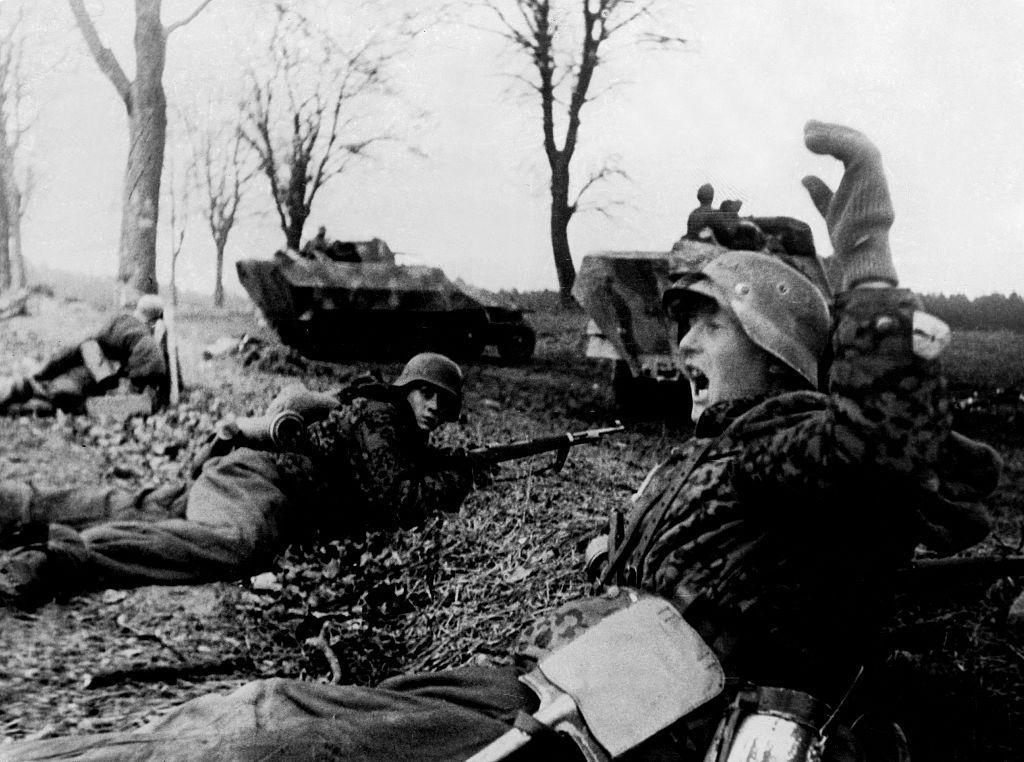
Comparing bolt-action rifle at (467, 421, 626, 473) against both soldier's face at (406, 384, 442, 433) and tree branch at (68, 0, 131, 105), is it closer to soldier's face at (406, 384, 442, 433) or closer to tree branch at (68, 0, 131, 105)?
soldier's face at (406, 384, 442, 433)

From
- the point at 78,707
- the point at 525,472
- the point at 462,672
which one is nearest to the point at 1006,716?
the point at 462,672

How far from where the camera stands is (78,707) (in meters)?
3.08

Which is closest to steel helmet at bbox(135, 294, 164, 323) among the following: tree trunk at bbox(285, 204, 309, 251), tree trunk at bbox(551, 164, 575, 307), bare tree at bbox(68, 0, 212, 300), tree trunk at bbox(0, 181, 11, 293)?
bare tree at bbox(68, 0, 212, 300)

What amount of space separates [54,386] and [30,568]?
501 centimetres

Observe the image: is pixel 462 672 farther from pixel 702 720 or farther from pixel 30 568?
pixel 30 568

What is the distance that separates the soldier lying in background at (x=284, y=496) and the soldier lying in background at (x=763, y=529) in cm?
269

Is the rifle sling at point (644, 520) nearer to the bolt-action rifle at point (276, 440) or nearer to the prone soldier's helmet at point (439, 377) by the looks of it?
the prone soldier's helmet at point (439, 377)

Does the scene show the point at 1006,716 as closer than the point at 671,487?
No

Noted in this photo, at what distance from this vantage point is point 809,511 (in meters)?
1.78

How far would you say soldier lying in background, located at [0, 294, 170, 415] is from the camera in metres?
8.23

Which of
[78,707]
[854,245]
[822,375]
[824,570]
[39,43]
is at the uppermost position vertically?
[39,43]

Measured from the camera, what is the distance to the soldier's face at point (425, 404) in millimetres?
4883

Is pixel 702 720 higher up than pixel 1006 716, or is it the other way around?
pixel 702 720

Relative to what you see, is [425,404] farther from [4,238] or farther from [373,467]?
[4,238]
